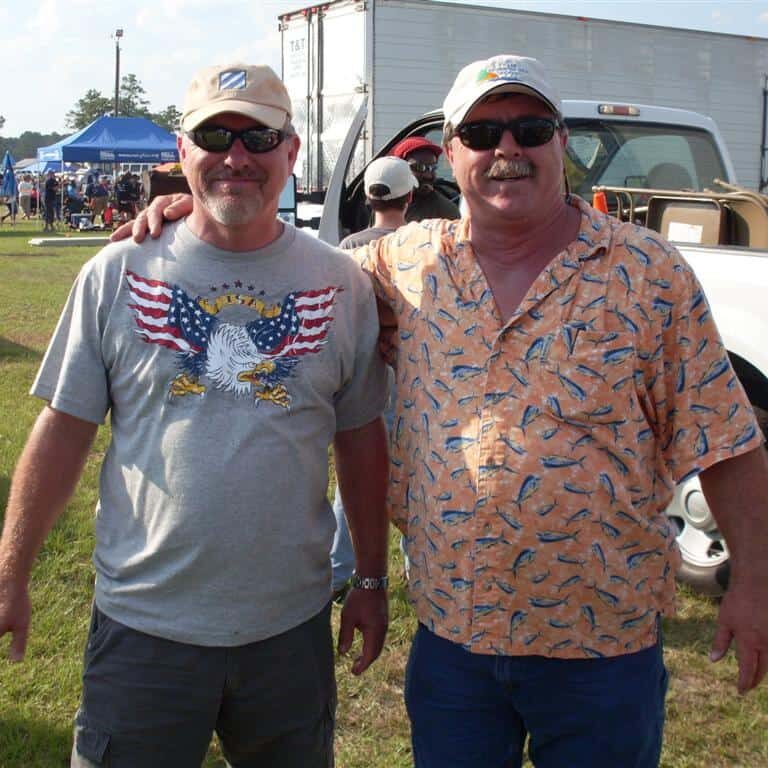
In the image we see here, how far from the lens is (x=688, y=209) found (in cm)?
484

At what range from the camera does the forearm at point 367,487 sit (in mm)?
2520

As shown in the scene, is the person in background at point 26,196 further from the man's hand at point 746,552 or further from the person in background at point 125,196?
the man's hand at point 746,552

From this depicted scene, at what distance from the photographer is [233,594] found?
2180 millimetres

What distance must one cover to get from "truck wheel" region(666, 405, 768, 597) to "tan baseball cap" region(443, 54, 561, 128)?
2501mm

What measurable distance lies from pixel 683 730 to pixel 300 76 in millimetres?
10996

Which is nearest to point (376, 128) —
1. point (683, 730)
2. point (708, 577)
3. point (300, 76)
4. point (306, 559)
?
point (300, 76)

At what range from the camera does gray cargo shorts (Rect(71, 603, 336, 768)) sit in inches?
85.0

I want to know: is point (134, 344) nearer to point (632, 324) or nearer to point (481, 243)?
point (481, 243)

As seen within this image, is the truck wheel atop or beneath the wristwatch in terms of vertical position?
beneath

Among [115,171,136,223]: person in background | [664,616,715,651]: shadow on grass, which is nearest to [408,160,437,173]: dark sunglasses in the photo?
[664,616,715,651]: shadow on grass

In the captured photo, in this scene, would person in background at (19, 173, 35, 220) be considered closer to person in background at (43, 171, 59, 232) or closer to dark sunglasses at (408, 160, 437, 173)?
person in background at (43, 171, 59, 232)

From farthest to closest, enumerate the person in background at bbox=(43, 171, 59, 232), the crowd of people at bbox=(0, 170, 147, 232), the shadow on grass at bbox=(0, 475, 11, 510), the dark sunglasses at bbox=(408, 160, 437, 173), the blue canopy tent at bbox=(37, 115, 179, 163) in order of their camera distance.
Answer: the blue canopy tent at bbox=(37, 115, 179, 163)
the person in background at bbox=(43, 171, 59, 232)
the crowd of people at bbox=(0, 170, 147, 232)
the dark sunglasses at bbox=(408, 160, 437, 173)
the shadow on grass at bbox=(0, 475, 11, 510)

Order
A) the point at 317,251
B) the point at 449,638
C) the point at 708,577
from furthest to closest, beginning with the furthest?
the point at 708,577, the point at 317,251, the point at 449,638

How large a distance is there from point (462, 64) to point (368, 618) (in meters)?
11.9
